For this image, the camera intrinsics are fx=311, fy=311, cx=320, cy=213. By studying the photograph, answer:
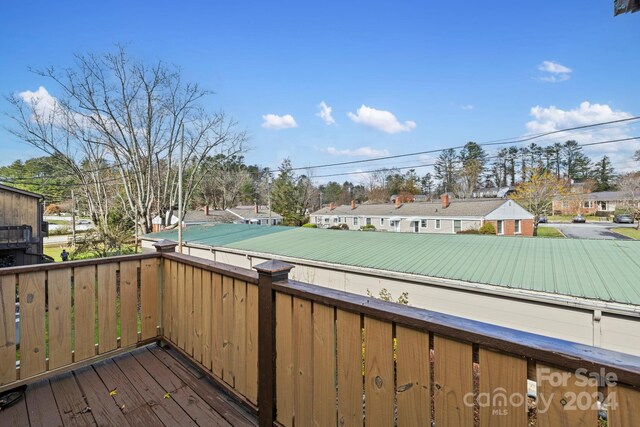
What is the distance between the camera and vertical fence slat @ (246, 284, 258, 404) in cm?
186

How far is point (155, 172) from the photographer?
68.6ft

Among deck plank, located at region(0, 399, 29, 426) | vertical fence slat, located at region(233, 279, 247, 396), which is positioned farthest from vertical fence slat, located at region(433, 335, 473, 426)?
deck plank, located at region(0, 399, 29, 426)

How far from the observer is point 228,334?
2.07m

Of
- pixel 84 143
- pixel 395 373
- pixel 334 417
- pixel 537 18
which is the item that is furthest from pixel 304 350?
pixel 84 143

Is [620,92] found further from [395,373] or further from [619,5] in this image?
[395,373]

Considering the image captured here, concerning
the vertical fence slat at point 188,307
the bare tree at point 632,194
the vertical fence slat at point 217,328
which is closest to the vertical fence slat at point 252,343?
the vertical fence slat at point 217,328

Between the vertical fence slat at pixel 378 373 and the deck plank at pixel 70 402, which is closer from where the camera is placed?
the vertical fence slat at pixel 378 373

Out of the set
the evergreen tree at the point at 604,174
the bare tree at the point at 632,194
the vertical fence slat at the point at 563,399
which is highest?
the evergreen tree at the point at 604,174

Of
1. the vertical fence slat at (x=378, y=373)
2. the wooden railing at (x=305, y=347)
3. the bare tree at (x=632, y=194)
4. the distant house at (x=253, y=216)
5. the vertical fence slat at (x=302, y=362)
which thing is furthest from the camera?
the distant house at (x=253, y=216)

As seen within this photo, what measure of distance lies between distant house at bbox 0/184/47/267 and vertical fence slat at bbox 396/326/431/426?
1775 cm

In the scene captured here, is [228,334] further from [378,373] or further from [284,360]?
[378,373]

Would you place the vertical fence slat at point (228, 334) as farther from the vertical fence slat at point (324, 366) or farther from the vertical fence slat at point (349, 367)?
the vertical fence slat at point (349, 367)

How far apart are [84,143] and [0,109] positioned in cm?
395

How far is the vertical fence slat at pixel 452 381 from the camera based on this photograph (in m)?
1.04
